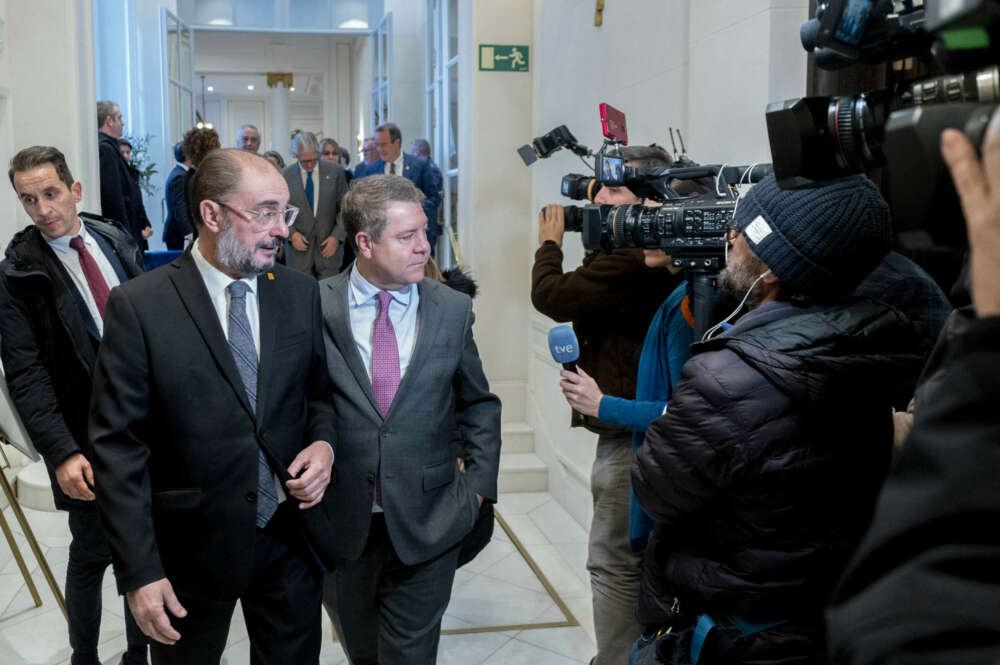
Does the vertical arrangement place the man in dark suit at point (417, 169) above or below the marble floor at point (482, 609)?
above

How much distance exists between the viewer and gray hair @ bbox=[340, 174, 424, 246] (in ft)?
7.59

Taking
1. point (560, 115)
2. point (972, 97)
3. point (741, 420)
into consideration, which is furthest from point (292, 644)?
point (560, 115)

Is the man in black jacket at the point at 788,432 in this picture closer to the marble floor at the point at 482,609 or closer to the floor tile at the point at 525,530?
the marble floor at the point at 482,609

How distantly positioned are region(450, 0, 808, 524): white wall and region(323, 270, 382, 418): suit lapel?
128 centimetres

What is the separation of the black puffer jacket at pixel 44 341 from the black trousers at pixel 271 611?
0.94m

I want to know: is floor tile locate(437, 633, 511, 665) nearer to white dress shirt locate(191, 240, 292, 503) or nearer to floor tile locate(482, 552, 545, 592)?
floor tile locate(482, 552, 545, 592)

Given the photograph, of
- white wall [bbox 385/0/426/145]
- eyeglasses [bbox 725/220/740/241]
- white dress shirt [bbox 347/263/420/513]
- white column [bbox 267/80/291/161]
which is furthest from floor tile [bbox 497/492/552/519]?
white column [bbox 267/80/291/161]

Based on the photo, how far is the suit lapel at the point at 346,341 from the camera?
223 cm

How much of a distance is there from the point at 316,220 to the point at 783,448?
17.0 ft

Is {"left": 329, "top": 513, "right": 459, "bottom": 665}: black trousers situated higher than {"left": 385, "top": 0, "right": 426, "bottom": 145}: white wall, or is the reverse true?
{"left": 385, "top": 0, "right": 426, "bottom": 145}: white wall

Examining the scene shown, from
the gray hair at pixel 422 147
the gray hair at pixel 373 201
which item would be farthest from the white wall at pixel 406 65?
the gray hair at pixel 373 201

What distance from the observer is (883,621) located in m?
0.68

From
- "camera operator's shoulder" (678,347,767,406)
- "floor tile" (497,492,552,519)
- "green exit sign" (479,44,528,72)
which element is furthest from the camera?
"green exit sign" (479,44,528,72)

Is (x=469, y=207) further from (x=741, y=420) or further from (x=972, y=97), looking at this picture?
(x=972, y=97)
